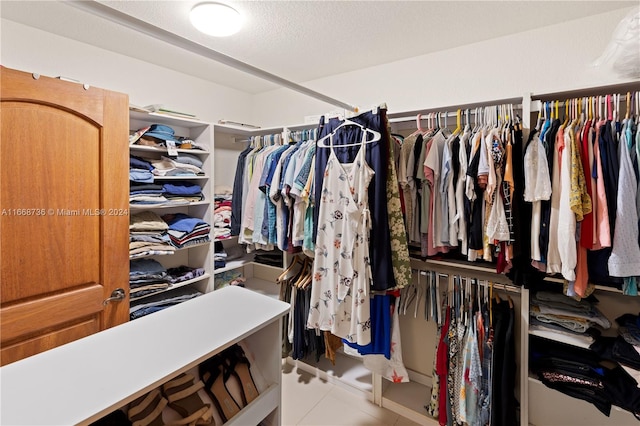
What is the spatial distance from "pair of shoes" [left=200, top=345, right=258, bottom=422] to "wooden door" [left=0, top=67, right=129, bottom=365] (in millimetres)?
938

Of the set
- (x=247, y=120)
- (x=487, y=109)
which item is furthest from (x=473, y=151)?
(x=247, y=120)

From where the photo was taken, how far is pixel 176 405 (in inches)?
38.4

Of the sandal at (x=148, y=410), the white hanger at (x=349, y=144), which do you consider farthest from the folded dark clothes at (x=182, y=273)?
the white hanger at (x=349, y=144)

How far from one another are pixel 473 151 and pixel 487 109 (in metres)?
0.31

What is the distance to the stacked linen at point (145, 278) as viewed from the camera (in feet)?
6.46

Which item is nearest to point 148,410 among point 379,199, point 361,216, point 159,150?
point 361,216

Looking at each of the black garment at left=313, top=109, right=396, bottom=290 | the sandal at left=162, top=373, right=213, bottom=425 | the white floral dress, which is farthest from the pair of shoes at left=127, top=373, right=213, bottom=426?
the black garment at left=313, top=109, right=396, bottom=290

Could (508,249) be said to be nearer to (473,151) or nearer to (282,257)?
(473,151)

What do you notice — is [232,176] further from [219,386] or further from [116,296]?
[219,386]

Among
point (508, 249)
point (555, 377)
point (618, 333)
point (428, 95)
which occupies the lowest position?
point (555, 377)

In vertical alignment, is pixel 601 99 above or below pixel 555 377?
above

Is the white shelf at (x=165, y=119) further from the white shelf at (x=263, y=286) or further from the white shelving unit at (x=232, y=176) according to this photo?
the white shelf at (x=263, y=286)

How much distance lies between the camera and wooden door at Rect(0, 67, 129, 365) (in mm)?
1347

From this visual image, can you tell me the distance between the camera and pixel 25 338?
1391 mm
